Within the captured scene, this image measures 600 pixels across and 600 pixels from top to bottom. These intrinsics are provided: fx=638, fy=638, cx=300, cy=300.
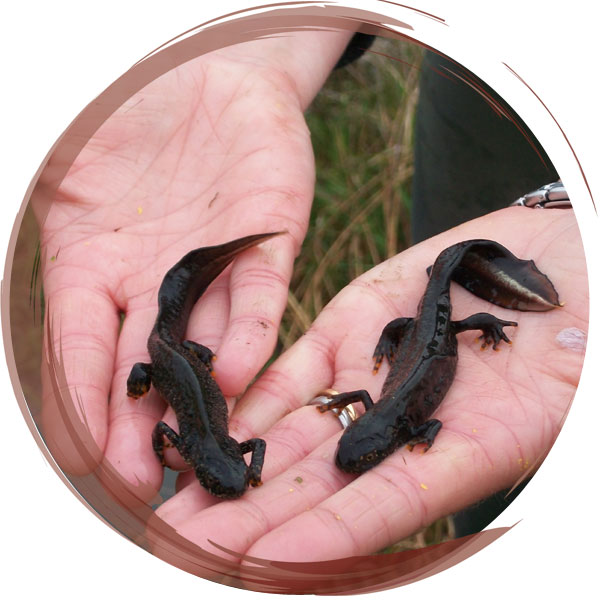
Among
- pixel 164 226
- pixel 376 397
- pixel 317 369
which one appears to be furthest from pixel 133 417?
pixel 164 226

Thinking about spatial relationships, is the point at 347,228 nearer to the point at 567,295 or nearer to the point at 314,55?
the point at 314,55

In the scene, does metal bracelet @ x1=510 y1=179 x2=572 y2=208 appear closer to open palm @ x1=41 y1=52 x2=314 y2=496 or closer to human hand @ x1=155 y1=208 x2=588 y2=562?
human hand @ x1=155 y1=208 x2=588 y2=562

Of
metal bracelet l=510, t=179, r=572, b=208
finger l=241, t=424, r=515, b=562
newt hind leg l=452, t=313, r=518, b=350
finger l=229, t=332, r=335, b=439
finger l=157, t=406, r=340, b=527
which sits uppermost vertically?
metal bracelet l=510, t=179, r=572, b=208

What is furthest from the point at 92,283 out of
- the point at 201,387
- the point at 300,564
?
the point at 300,564

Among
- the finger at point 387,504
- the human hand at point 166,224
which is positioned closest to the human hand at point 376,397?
the finger at point 387,504

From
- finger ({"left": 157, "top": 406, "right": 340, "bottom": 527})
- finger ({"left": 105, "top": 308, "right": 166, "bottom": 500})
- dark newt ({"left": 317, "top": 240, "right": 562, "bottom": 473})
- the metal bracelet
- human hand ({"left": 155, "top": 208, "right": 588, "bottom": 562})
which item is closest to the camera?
human hand ({"left": 155, "top": 208, "right": 588, "bottom": 562})

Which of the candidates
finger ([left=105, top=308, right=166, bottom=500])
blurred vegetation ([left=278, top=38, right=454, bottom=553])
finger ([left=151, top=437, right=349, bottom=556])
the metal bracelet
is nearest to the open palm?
finger ([left=105, top=308, right=166, bottom=500])

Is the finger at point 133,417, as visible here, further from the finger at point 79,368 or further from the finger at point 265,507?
the finger at point 265,507

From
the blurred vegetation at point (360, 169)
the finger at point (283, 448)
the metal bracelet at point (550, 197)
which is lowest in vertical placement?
the finger at point (283, 448)
